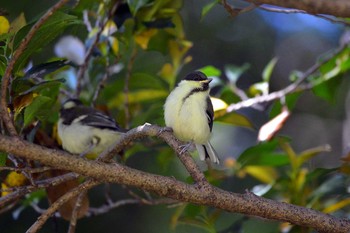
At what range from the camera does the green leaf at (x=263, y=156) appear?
10.6 ft

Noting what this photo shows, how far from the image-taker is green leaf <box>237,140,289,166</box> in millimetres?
3244

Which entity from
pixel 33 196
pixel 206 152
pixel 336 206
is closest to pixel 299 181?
pixel 336 206

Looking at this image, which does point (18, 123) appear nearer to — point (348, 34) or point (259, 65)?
point (348, 34)

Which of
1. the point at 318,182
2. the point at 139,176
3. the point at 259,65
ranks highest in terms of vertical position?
the point at 139,176

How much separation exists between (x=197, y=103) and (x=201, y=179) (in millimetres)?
1211

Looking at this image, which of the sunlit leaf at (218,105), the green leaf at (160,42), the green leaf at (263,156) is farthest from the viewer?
the green leaf at (160,42)

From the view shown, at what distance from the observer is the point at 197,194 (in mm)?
2203

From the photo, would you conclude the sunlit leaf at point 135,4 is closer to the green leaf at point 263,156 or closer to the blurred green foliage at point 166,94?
the blurred green foliage at point 166,94

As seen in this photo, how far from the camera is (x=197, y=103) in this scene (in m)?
3.43

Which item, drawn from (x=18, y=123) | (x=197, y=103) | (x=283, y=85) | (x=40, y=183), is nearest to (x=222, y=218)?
(x=283, y=85)

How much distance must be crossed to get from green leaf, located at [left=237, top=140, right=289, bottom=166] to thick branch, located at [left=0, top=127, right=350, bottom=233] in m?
0.99

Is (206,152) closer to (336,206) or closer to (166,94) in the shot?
(166,94)

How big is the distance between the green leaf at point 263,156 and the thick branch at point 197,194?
987 mm

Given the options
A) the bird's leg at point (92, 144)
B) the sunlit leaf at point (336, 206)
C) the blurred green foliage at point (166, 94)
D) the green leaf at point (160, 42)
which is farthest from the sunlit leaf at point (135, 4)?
the sunlit leaf at point (336, 206)
